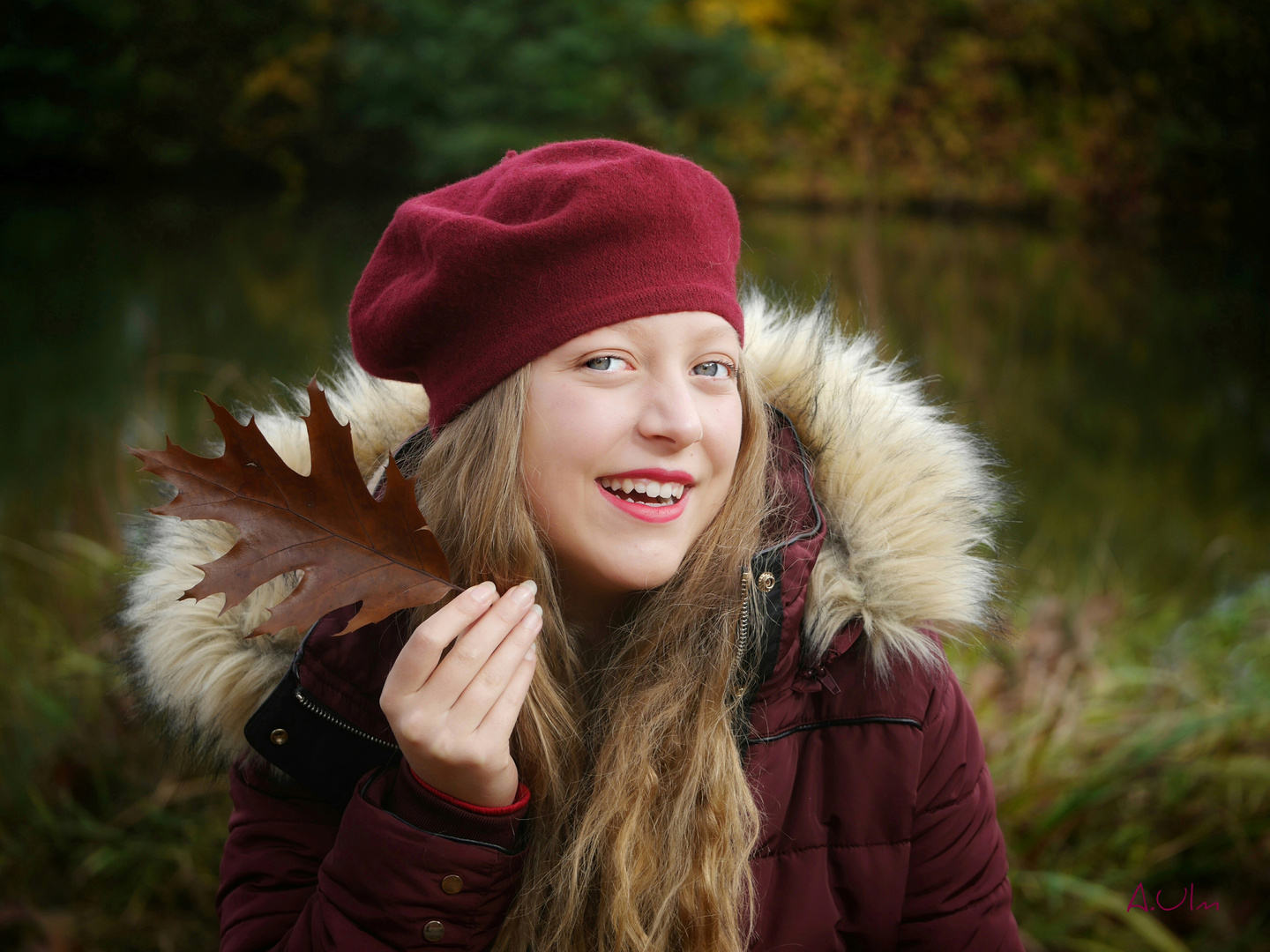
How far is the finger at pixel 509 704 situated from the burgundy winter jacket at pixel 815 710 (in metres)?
0.26

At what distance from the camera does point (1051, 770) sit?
8.59ft

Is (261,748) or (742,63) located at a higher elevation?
(742,63)

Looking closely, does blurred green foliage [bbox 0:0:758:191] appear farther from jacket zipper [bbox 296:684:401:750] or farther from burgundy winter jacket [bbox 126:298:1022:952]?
jacket zipper [bbox 296:684:401:750]

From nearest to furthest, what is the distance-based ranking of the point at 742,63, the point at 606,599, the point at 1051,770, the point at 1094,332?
1. the point at 606,599
2. the point at 1051,770
3. the point at 1094,332
4. the point at 742,63

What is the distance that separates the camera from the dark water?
4.78 meters

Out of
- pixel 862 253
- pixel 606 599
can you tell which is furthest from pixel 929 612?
pixel 862 253

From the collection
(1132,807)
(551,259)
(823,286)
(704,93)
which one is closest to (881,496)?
(551,259)

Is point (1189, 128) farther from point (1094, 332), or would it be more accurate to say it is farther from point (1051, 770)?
point (1051, 770)

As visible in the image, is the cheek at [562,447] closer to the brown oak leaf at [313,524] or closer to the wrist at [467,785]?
the brown oak leaf at [313,524]

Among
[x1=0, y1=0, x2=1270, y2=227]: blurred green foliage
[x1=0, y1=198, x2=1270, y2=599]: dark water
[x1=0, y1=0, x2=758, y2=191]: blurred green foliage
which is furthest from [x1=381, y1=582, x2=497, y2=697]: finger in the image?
[x1=0, y1=0, x2=758, y2=191]: blurred green foliage

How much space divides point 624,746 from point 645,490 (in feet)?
1.33

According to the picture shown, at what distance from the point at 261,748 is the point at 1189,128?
13218 mm

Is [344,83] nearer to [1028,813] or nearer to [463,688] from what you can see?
[1028,813]
